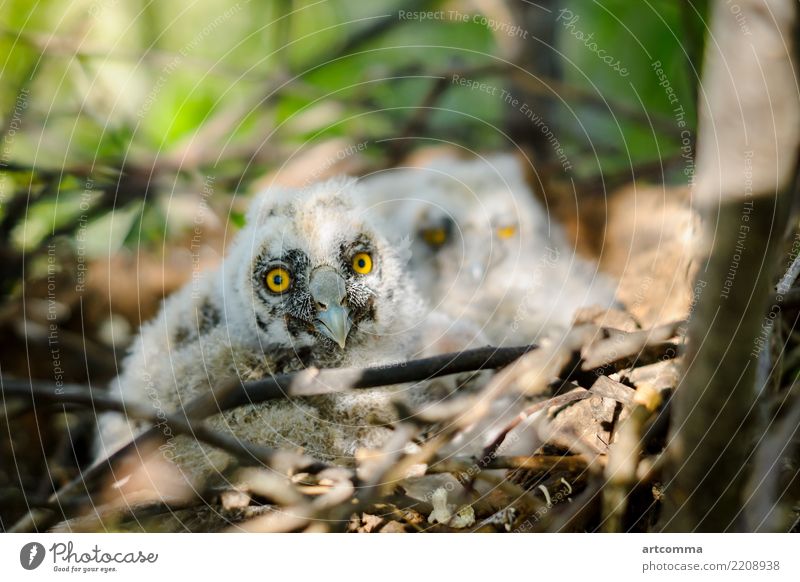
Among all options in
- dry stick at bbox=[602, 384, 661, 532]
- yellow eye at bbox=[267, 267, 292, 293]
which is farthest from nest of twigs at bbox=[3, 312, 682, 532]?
yellow eye at bbox=[267, 267, 292, 293]

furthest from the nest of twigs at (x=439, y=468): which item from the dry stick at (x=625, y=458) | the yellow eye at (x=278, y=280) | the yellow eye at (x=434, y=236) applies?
the yellow eye at (x=434, y=236)

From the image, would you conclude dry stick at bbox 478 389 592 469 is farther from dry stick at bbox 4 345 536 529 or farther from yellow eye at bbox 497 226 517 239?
yellow eye at bbox 497 226 517 239

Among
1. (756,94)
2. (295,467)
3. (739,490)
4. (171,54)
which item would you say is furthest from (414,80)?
(739,490)

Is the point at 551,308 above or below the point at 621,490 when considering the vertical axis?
above

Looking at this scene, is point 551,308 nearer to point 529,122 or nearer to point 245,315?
point 529,122

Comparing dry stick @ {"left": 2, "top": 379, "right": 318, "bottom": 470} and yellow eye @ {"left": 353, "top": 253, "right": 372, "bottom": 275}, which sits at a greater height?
yellow eye @ {"left": 353, "top": 253, "right": 372, "bottom": 275}

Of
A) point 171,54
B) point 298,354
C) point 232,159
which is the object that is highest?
point 171,54
